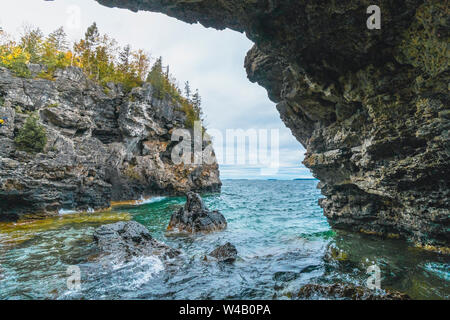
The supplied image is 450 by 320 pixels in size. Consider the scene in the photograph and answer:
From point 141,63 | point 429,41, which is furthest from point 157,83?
point 429,41

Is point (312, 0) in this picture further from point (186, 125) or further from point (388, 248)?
point (186, 125)

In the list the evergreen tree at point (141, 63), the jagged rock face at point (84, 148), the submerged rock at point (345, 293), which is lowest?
the submerged rock at point (345, 293)

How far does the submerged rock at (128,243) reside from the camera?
31.3ft

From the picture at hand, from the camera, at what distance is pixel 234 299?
19.5 ft

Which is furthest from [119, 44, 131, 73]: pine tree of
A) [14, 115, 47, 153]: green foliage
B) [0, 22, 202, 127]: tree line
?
[14, 115, 47, 153]: green foliage

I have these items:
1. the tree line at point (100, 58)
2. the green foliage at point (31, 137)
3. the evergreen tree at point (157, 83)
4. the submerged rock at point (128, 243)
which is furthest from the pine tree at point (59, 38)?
the submerged rock at point (128, 243)

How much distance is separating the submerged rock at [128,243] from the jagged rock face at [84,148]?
12178 millimetres

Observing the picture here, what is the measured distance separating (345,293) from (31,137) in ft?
86.7

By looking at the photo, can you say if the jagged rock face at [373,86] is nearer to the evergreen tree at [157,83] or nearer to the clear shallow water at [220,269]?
the clear shallow water at [220,269]

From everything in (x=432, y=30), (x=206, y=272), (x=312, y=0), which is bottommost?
(x=206, y=272)

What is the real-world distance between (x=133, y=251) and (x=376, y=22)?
12627 millimetres

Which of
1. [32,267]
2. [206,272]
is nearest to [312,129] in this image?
[206,272]

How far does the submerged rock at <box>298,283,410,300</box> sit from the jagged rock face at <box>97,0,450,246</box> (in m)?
5.05

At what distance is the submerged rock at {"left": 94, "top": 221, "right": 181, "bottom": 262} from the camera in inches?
376
